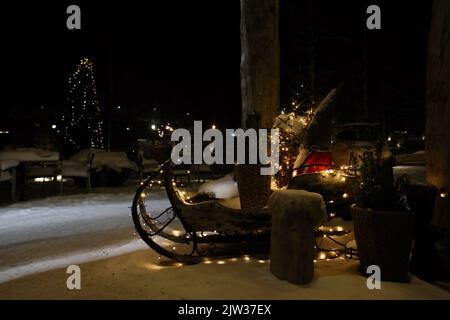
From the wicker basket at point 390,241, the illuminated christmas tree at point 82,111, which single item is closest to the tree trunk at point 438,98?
the wicker basket at point 390,241

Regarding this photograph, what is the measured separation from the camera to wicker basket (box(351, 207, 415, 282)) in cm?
471

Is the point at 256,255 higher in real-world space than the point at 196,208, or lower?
lower

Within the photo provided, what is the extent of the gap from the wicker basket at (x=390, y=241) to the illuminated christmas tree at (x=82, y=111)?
17.0m

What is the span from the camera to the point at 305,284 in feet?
15.2

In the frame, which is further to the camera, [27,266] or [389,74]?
[389,74]

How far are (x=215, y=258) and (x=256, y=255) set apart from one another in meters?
0.57

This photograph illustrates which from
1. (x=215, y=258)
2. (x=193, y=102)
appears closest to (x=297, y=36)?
(x=193, y=102)

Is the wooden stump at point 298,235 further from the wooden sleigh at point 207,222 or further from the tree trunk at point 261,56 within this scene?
the tree trunk at point 261,56

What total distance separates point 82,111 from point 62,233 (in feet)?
41.8

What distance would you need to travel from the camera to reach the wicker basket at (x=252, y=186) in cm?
714

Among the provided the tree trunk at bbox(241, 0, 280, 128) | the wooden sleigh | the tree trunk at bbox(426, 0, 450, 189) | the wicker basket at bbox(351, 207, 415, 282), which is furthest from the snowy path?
the tree trunk at bbox(426, 0, 450, 189)

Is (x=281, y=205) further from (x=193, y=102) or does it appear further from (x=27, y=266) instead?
(x=193, y=102)

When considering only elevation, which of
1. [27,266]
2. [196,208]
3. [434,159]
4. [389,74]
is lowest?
[27,266]
